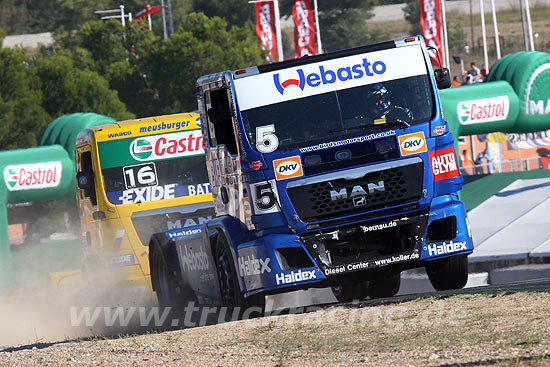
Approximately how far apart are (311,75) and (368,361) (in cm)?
388

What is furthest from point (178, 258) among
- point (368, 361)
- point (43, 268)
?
point (43, 268)

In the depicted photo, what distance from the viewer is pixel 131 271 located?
A: 51.8 feet

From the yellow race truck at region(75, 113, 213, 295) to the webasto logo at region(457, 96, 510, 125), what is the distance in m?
7.37

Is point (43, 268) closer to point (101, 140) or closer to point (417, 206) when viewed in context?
point (101, 140)

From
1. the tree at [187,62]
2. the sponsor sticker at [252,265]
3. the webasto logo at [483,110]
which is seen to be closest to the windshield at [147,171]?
the sponsor sticker at [252,265]

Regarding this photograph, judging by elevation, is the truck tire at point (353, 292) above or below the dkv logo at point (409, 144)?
below

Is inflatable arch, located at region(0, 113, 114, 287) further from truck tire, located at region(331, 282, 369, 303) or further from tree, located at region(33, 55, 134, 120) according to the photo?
tree, located at region(33, 55, 134, 120)

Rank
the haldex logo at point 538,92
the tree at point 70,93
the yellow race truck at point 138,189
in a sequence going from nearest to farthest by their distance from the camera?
the yellow race truck at point 138,189 < the haldex logo at point 538,92 < the tree at point 70,93

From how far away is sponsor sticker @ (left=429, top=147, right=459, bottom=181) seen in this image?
1047 centimetres

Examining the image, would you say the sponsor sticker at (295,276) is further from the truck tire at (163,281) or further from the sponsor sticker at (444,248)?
the truck tire at (163,281)

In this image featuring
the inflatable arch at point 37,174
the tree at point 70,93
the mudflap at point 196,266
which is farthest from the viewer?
the tree at point 70,93

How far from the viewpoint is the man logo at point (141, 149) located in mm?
15922

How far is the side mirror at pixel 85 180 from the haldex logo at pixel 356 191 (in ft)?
21.7

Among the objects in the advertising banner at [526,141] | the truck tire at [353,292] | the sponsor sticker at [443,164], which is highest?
the sponsor sticker at [443,164]
